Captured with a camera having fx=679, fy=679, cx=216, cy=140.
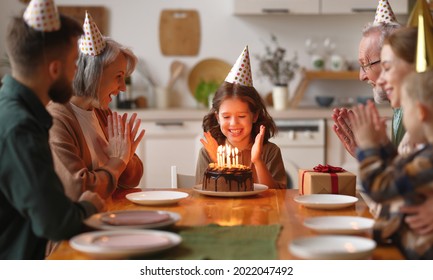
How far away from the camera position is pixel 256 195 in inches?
72.0

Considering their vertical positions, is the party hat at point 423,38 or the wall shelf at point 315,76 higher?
the party hat at point 423,38

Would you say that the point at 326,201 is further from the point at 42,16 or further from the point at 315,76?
the point at 315,76

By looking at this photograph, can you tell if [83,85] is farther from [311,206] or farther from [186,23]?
[186,23]

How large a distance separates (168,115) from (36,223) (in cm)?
257

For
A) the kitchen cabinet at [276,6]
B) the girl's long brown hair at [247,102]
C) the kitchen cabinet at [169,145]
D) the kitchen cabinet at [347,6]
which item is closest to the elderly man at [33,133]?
the girl's long brown hair at [247,102]

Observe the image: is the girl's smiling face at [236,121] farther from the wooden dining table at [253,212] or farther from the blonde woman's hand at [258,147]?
the wooden dining table at [253,212]

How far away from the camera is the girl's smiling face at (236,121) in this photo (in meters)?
2.24

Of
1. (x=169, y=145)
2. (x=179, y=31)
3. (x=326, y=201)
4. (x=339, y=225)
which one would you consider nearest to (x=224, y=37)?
(x=179, y=31)

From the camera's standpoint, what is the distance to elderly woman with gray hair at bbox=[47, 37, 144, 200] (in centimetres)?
167

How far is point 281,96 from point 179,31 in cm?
82

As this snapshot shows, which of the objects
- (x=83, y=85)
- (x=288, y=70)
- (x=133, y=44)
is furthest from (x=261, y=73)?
(x=83, y=85)

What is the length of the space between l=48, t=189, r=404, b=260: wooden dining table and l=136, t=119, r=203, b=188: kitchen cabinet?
1785 millimetres

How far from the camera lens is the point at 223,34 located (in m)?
4.23

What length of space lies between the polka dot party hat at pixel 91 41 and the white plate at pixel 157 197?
42cm
